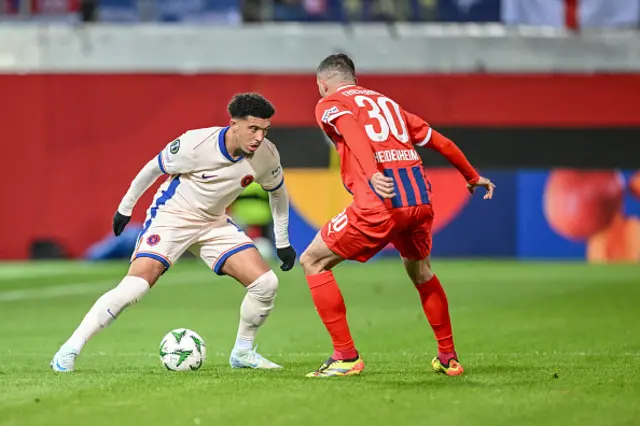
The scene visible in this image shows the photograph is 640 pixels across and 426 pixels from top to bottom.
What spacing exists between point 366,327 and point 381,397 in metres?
5.43

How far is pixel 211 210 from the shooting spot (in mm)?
8125

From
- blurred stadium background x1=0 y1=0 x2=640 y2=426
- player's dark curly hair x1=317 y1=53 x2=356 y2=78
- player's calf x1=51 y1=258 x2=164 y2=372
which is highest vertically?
player's dark curly hair x1=317 y1=53 x2=356 y2=78

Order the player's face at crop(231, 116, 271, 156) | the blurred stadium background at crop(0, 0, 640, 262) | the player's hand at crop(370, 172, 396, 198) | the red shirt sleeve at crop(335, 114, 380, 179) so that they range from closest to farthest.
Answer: the player's hand at crop(370, 172, 396, 198) < the red shirt sleeve at crop(335, 114, 380, 179) < the player's face at crop(231, 116, 271, 156) < the blurred stadium background at crop(0, 0, 640, 262)

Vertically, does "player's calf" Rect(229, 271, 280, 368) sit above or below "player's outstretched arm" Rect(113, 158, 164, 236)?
below

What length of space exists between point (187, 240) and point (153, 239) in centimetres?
24

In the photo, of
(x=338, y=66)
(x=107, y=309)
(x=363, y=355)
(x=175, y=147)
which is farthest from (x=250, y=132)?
(x=363, y=355)

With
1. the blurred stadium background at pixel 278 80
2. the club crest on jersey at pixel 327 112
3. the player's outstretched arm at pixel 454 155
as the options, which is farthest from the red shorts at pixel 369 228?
the blurred stadium background at pixel 278 80

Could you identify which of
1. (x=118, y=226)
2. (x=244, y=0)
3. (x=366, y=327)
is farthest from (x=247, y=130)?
(x=244, y=0)

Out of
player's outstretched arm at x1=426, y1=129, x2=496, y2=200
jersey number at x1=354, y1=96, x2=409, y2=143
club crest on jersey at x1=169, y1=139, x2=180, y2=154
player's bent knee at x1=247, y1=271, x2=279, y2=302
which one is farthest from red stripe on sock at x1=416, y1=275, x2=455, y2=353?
club crest on jersey at x1=169, y1=139, x2=180, y2=154

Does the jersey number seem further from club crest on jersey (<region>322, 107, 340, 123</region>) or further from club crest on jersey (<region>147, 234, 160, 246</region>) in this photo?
club crest on jersey (<region>147, 234, 160, 246</region>)

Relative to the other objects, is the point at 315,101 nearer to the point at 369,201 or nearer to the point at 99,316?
the point at 99,316

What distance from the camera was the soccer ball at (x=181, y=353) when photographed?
7762 millimetres

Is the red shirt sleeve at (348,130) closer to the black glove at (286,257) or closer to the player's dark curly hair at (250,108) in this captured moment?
the player's dark curly hair at (250,108)

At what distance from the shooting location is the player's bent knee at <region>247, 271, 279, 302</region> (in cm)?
806
